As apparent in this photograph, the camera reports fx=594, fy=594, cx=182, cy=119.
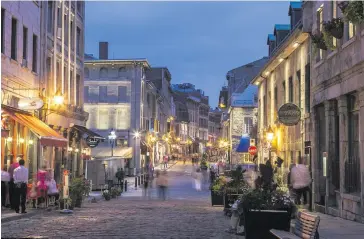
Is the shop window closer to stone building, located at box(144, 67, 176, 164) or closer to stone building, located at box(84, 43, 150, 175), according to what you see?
stone building, located at box(84, 43, 150, 175)

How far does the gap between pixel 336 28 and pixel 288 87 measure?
10254 mm

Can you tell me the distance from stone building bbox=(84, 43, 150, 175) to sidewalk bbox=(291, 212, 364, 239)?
4664cm

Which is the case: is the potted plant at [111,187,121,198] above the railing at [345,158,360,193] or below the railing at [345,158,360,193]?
below

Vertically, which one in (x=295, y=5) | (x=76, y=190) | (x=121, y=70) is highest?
(x=121, y=70)

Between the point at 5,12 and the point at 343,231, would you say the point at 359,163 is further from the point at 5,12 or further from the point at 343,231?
the point at 5,12

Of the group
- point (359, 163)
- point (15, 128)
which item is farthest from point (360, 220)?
point (15, 128)

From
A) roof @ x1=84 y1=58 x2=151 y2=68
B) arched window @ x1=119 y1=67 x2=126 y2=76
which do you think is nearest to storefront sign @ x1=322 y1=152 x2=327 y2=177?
roof @ x1=84 y1=58 x2=151 y2=68

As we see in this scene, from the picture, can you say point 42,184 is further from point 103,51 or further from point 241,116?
point 103,51

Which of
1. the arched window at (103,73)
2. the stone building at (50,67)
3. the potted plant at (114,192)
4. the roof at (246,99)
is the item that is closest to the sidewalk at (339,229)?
the stone building at (50,67)

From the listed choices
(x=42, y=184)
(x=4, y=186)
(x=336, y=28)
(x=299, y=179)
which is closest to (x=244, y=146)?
(x=42, y=184)

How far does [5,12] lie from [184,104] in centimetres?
11008

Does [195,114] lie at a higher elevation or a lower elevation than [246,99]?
higher

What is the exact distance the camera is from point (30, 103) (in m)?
21.8

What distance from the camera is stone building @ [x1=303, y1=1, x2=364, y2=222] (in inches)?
596
